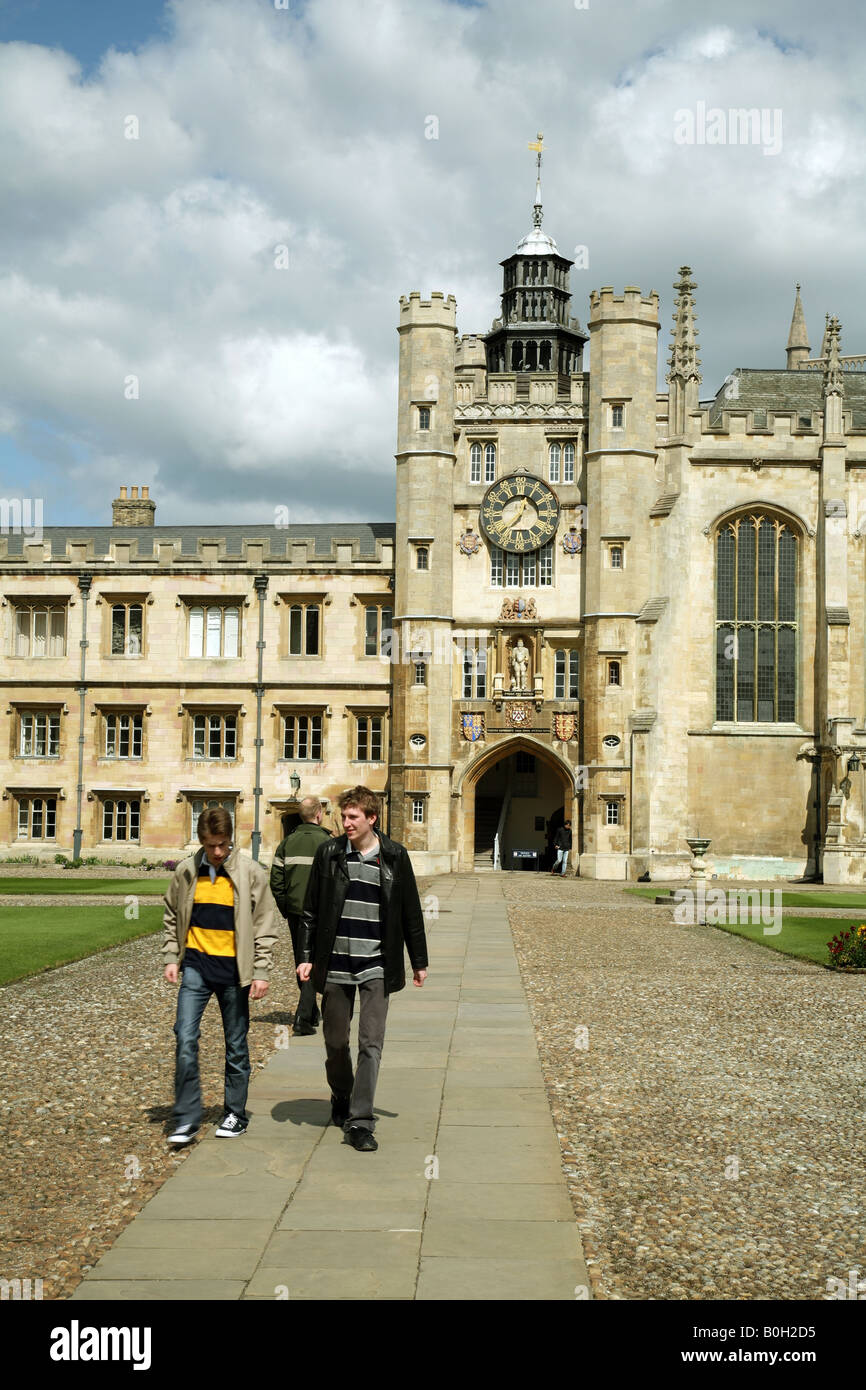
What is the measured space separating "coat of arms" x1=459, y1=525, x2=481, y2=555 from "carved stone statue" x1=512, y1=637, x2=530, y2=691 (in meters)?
3.16

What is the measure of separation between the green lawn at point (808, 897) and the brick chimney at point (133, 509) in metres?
25.7

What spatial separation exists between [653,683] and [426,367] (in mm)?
11547

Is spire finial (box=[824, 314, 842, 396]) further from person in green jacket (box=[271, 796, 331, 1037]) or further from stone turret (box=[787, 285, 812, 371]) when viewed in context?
person in green jacket (box=[271, 796, 331, 1037])

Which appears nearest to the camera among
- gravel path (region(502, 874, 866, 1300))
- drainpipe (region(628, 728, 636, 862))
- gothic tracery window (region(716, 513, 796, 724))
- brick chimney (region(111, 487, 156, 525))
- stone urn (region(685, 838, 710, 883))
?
gravel path (region(502, 874, 866, 1300))

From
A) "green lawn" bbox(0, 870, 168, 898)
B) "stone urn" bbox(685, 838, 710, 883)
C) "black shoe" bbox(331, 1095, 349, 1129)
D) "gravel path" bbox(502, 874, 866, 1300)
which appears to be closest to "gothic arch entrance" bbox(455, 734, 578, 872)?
"stone urn" bbox(685, 838, 710, 883)

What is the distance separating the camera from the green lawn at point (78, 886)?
28480mm

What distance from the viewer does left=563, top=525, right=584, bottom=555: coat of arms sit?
39.8 m

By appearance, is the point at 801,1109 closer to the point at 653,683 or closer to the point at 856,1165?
the point at 856,1165

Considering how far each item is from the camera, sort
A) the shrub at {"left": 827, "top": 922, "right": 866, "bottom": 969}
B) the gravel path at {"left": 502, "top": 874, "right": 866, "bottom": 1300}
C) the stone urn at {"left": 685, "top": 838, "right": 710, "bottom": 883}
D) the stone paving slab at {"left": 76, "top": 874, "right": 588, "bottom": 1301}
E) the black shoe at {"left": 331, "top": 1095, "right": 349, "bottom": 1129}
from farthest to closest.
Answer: the stone urn at {"left": 685, "top": 838, "right": 710, "bottom": 883}, the shrub at {"left": 827, "top": 922, "right": 866, "bottom": 969}, the black shoe at {"left": 331, "top": 1095, "right": 349, "bottom": 1129}, the gravel path at {"left": 502, "top": 874, "right": 866, "bottom": 1300}, the stone paving slab at {"left": 76, "top": 874, "right": 588, "bottom": 1301}

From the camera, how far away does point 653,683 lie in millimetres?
38688

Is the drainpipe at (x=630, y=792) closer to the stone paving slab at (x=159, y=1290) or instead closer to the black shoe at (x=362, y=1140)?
the black shoe at (x=362, y=1140)

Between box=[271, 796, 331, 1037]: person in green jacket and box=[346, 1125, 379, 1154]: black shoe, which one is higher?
box=[271, 796, 331, 1037]: person in green jacket

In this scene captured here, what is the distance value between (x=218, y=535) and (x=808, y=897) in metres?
25.9

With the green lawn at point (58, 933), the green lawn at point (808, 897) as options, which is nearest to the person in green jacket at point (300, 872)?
the green lawn at point (58, 933)
